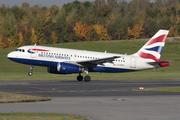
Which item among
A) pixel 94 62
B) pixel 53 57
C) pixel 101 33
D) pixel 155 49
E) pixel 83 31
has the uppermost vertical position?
pixel 83 31

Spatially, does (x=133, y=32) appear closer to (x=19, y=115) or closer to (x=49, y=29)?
(x=49, y=29)

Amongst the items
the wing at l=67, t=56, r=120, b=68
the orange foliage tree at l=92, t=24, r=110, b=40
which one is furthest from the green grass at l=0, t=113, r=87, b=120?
the orange foliage tree at l=92, t=24, r=110, b=40

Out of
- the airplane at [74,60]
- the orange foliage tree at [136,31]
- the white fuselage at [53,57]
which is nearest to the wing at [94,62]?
the airplane at [74,60]

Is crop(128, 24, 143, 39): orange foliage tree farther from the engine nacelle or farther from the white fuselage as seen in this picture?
the engine nacelle

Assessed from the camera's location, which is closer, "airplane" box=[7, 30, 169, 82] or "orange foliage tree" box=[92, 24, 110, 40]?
"airplane" box=[7, 30, 169, 82]

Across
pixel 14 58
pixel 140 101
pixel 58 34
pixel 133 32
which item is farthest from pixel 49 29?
pixel 140 101

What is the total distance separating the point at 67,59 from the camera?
44094 mm

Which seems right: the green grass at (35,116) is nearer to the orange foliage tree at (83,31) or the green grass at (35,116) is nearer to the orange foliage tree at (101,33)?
the orange foliage tree at (83,31)

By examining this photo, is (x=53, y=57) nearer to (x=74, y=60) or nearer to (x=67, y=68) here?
(x=67, y=68)

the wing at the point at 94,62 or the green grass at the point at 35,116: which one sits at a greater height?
the wing at the point at 94,62

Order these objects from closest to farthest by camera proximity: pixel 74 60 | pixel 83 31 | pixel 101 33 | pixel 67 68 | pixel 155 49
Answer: pixel 67 68
pixel 74 60
pixel 155 49
pixel 101 33
pixel 83 31

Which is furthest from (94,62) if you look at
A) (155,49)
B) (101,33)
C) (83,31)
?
(83,31)

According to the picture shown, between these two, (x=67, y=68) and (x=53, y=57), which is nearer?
(x=67, y=68)

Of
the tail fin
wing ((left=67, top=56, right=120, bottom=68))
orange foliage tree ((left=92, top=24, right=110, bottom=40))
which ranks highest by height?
orange foliage tree ((left=92, top=24, right=110, bottom=40))
